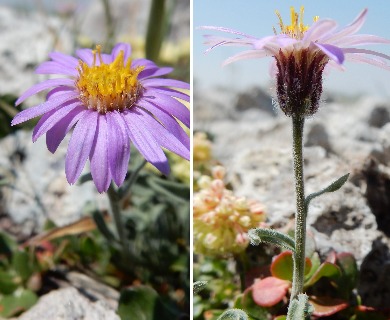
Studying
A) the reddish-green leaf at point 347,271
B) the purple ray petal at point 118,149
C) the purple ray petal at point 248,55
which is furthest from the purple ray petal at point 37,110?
the reddish-green leaf at point 347,271

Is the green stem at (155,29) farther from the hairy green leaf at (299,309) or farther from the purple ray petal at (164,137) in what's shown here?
the hairy green leaf at (299,309)

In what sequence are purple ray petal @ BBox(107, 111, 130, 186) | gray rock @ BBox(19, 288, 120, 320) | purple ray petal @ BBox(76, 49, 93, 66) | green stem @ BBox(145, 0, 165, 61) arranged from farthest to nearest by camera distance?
green stem @ BBox(145, 0, 165, 61), purple ray petal @ BBox(76, 49, 93, 66), gray rock @ BBox(19, 288, 120, 320), purple ray petal @ BBox(107, 111, 130, 186)

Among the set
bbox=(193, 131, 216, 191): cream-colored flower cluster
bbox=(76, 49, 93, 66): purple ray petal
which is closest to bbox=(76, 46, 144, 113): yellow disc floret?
bbox=(76, 49, 93, 66): purple ray petal

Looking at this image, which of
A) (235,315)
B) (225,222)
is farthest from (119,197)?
(235,315)

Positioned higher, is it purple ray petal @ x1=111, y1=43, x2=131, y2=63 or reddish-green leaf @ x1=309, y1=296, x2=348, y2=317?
purple ray petal @ x1=111, y1=43, x2=131, y2=63

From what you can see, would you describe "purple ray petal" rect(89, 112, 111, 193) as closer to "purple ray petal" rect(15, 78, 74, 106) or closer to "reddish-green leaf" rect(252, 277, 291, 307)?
"purple ray petal" rect(15, 78, 74, 106)

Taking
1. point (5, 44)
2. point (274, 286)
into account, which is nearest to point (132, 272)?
point (274, 286)
